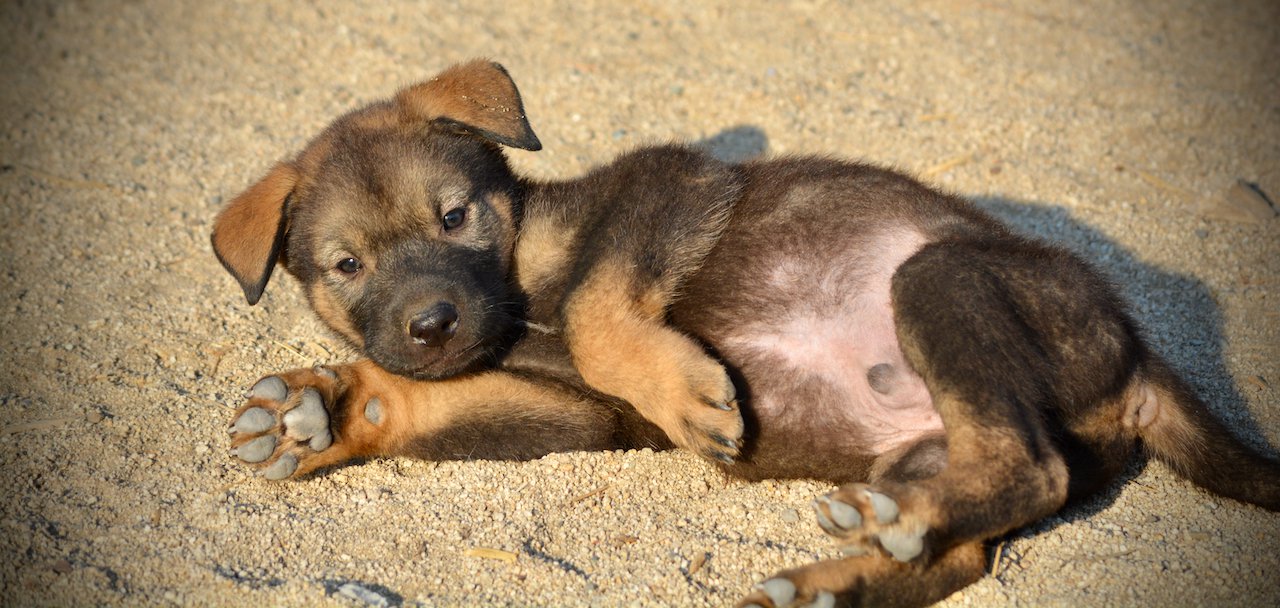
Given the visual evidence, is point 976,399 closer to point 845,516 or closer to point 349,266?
point 845,516

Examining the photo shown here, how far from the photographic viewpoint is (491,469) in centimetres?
380

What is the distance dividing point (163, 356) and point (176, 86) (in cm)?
293

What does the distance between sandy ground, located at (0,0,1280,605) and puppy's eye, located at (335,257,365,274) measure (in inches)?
29.4

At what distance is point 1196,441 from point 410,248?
2.84m

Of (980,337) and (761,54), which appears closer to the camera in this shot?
(980,337)

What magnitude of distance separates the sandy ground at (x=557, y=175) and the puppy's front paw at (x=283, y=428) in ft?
0.46

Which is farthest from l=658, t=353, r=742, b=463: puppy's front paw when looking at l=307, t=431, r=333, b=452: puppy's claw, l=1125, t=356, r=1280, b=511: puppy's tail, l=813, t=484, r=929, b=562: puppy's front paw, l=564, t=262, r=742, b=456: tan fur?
l=1125, t=356, r=1280, b=511: puppy's tail

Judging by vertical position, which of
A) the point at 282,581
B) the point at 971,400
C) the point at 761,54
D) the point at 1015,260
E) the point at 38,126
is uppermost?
the point at 1015,260

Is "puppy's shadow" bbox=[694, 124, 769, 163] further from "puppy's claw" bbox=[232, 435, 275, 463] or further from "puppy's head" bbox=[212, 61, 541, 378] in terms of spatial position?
"puppy's claw" bbox=[232, 435, 275, 463]

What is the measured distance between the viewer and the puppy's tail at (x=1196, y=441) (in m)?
3.43

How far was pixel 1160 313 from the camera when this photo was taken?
15.6ft

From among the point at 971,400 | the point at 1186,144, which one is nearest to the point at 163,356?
the point at 971,400

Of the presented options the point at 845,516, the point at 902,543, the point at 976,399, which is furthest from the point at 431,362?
the point at 976,399

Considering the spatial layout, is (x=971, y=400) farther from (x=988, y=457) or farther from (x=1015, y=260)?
(x=1015, y=260)
